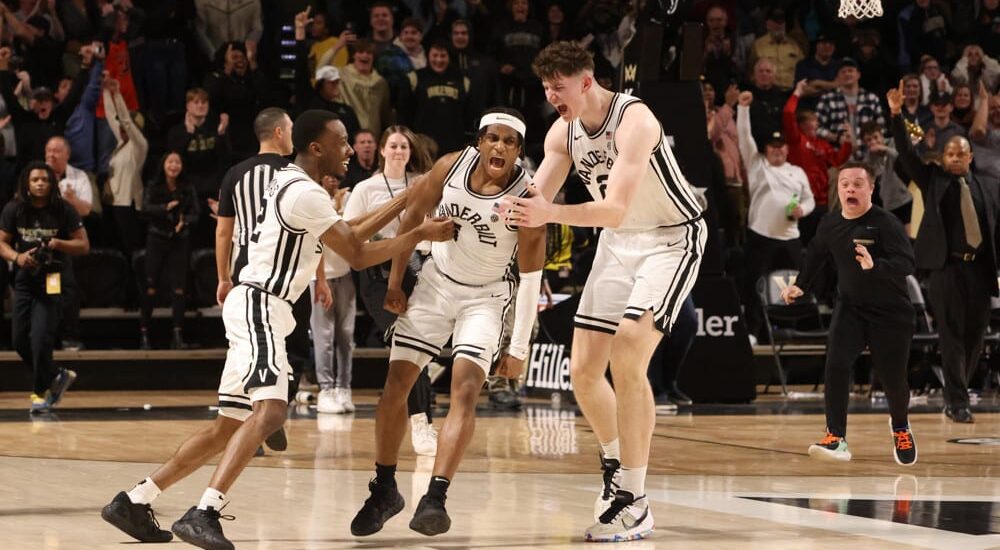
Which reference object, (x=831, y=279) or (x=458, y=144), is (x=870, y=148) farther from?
(x=458, y=144)

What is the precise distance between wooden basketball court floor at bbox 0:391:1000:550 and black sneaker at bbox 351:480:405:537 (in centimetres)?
7

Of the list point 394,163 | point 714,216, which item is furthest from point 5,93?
point 714,216

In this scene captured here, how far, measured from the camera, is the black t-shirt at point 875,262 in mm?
8372

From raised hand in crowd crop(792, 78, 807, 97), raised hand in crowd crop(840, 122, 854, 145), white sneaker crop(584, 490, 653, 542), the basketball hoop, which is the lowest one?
white sneaker crop(584, 490, 653, 542)

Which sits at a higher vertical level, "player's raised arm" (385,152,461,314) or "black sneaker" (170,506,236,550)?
"player's raised arm" (385,152,461,314)

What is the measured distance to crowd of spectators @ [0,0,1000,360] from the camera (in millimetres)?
13586

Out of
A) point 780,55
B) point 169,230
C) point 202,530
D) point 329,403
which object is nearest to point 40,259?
point 169,230

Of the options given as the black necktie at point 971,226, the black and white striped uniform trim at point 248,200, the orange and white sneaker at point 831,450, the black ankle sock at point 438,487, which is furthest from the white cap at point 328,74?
the black ankle sock at point 438,487

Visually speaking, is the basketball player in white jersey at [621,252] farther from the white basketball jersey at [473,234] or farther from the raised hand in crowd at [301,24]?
the raised hand in crowd at [301,24]

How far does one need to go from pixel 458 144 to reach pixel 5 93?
166 inches

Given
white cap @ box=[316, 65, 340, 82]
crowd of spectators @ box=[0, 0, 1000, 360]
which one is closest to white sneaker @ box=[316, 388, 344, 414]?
crowd of spectators @ box=[0, 0, 1000, 360]

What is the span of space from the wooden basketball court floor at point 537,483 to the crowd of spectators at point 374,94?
3155 mm

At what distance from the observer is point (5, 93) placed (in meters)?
13.5

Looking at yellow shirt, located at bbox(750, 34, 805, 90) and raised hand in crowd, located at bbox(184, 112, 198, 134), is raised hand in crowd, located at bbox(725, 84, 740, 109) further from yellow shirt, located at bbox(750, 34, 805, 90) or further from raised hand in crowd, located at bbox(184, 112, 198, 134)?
raised hand in crowd, located at bbox(184, 112, 198, 134)
